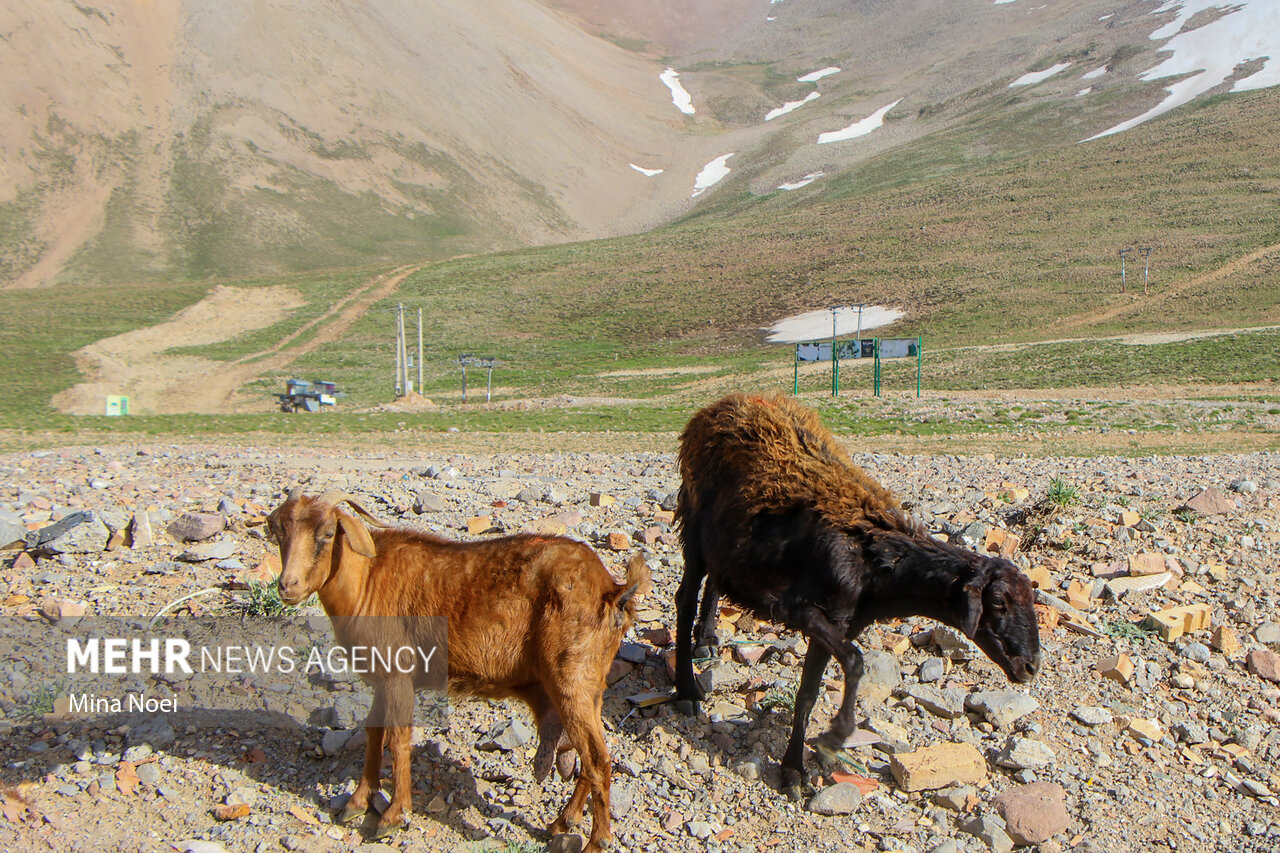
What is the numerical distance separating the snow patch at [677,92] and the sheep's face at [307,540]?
578ft

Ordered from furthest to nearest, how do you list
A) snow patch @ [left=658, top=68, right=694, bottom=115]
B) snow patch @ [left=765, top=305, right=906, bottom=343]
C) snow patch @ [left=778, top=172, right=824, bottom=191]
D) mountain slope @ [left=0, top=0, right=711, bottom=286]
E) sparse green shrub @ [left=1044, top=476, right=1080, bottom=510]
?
snow patch @ [left=658, top=68, right=694, bottom=115], snow patch @ [left=778, top=172, right=824, bottom=191], mountain slope @ [left=0, top=0, right=711, bottom=286], snow patch @ [left=765, top=305, right=906, bottom=343], sparse green shrub @ [left=1044, top=476, right=1080, bottom=510]

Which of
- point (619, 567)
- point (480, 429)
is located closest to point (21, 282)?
point (480, 429)

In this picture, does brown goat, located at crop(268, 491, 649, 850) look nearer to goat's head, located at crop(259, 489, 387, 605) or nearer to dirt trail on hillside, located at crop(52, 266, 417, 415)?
goat's head, located at crop(259, 489, 387, 605)

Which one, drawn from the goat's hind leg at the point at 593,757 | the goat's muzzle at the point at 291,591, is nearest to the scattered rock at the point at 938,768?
the goat's hind leg at the point at 593,757

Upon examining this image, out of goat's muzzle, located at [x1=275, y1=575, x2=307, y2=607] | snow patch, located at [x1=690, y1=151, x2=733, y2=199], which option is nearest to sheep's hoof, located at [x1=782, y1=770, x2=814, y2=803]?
goat's muzzle, located at [x1=275, y1=575, x2=307, y2=607]

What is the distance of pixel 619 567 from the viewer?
26.3 feet

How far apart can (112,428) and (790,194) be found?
92031 mm

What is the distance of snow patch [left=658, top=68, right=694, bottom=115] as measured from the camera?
172 m

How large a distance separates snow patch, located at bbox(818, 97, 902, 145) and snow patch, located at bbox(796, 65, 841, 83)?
1645 inches

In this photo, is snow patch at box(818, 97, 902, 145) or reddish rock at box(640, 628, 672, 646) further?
snow patch at box(818, 97, 902, 145)

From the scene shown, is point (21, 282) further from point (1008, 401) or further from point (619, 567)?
point (619, 567)

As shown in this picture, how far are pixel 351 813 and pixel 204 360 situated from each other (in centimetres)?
5342

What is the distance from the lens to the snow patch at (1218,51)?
305 ft

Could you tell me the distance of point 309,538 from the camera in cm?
460
